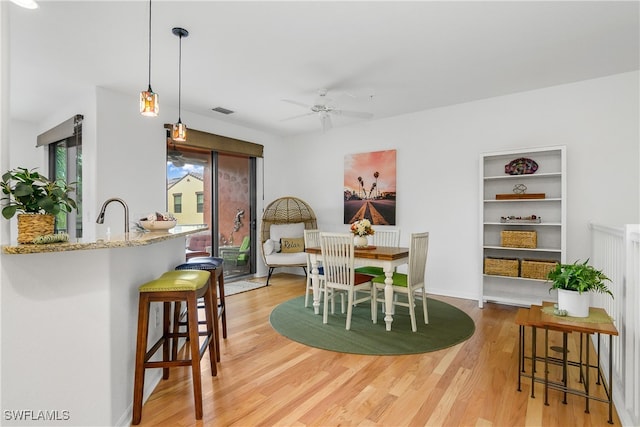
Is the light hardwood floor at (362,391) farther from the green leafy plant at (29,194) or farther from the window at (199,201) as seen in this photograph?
the window at (199,201)

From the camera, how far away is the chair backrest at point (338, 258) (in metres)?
3.19

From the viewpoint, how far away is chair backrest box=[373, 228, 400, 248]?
421 centimetres

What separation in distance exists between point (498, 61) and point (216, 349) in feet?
12.0

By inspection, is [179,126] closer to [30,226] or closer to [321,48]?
[321,48]

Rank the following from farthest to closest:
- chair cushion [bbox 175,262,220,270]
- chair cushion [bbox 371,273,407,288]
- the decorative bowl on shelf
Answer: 1. chair cushion [bbox 371,273,407,288]
2. chair cushion [bbox 175,262,220,270]
3. the decorative bowl on shelf

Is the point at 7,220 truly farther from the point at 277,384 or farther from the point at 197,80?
the point at 197,80

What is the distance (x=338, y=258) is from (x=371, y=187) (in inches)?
89.6

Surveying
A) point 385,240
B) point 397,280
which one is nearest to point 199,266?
point 397,280

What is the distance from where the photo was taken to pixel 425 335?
10.2 feet

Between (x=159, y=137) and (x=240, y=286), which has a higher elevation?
(x=159, y=137)

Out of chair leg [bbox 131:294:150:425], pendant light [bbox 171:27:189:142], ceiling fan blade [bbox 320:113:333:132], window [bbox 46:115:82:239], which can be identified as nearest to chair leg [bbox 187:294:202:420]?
chair leg [bbox 131:294:150:425]

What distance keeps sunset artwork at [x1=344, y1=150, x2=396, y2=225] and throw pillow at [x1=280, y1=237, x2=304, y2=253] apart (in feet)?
2.86

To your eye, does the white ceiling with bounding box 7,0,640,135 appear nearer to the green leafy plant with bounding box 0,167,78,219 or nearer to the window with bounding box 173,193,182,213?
the window with bounding box 173,193,182,213

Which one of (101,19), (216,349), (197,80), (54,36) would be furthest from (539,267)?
(54,36)
